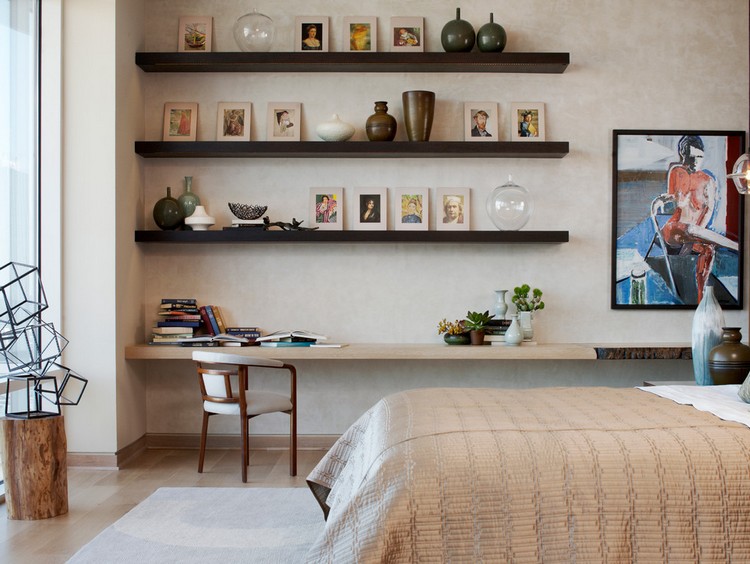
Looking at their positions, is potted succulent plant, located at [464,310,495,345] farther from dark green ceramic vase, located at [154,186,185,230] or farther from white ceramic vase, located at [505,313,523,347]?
dark green ceramic vase, located at [154,186,185,230]

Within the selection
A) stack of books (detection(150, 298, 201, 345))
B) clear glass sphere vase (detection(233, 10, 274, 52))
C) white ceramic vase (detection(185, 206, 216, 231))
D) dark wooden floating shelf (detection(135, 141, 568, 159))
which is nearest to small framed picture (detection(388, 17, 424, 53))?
dark wooden floating shelf (detection(135, 141, 568, 159))

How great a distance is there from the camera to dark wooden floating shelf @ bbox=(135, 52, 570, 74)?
484 centimetres

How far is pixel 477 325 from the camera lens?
15.9 ft

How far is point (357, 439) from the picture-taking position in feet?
10.3

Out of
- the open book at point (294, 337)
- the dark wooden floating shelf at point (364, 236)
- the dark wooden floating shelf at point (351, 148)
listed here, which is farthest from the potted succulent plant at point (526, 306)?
the open book at point (294, 337)

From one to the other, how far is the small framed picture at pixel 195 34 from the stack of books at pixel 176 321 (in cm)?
159

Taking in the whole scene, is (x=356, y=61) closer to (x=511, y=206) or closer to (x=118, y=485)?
(x=511, y=206)

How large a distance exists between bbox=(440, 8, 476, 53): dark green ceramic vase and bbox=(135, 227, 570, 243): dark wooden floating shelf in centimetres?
112

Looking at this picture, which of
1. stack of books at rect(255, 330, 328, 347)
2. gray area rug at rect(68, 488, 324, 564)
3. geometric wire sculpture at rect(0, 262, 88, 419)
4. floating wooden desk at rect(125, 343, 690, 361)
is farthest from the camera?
stack of books at rect(255, 330, 328, 347)

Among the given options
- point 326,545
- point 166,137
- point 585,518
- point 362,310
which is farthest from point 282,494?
point 166,137

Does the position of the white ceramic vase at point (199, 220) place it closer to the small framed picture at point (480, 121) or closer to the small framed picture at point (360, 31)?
the small framed picture at point (360, 31)

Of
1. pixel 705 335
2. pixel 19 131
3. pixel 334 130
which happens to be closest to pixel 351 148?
pixel 334 130

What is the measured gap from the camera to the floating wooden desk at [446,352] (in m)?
4.66

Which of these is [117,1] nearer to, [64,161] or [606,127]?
[64,161]
